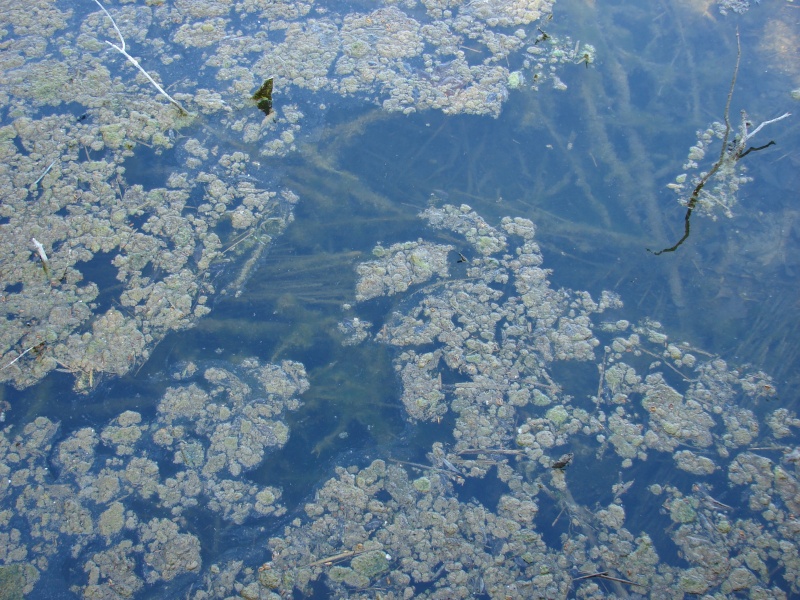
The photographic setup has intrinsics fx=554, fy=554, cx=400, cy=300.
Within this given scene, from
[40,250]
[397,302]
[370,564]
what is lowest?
[370,564]

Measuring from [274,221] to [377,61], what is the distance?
5.17ft

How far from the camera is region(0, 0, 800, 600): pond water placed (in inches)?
104

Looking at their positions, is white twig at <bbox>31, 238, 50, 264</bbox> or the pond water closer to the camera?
the pond water

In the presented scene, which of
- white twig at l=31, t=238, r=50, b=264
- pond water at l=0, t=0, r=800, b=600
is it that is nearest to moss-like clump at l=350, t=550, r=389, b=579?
pond water at l=0, t=0, r=800, b=600

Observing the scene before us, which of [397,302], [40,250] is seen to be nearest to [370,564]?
[397,302]

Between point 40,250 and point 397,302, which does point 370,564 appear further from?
point 40,250

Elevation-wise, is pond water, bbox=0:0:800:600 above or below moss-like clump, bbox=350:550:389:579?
above

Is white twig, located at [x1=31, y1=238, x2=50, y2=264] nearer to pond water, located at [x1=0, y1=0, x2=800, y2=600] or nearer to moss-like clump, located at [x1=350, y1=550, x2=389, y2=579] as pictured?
pond water, located at [x1=0, y1=0, x2=800, y2=600]

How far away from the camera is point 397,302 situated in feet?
10.7

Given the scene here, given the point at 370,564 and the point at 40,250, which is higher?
the point at 40,250

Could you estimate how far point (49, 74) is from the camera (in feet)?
13.1

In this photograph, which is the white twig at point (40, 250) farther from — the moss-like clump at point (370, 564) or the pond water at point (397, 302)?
the moss-like clump at point (370, 564)

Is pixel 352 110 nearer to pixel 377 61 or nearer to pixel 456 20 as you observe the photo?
pixel 377 61

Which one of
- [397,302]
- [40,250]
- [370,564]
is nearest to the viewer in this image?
[370,564]
